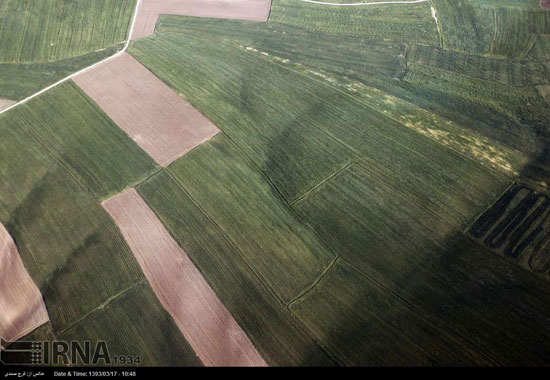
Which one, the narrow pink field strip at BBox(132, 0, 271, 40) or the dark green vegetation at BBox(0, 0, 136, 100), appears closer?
the dark green vegetation at BBox(0, 0, 136, 100)

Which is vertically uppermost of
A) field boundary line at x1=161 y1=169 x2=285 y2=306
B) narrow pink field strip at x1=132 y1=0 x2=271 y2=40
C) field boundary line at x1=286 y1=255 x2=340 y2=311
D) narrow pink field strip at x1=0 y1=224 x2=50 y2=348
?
narrow pink field strip at x1=132 y1=0 x2=271 y2=40

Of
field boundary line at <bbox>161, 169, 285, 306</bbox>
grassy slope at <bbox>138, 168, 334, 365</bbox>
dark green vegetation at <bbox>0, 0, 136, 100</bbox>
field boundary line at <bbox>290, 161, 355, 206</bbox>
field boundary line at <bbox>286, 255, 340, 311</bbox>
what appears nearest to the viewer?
grassy slope at <bbox>138, 168, 334, 365</bbox>

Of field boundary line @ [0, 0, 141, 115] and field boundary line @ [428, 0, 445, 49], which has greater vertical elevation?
field boundary line @ [428, 0, 445, 49]

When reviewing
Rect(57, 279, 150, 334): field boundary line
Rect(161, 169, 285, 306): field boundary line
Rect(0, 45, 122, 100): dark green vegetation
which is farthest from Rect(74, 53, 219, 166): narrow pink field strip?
Rect(57, 279, 150, 334): field boundary line

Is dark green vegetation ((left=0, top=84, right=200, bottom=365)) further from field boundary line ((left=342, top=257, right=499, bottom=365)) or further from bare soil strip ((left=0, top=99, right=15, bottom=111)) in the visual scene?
field boundary line ((left=342, top=257, right=499, bottom=365))

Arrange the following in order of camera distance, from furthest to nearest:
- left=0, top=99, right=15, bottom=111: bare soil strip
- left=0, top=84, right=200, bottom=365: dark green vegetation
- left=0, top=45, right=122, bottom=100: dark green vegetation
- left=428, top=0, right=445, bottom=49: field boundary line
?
left=428, top=0, right=445, bottom=49: field boundary line → left=0, top=45, right=122, bottom=100: dark green vegetation → left=0, top=99, right=15, bottom=111: bare soil strip → left=0, top=84, right=200, bottom=365: dark green vegetation

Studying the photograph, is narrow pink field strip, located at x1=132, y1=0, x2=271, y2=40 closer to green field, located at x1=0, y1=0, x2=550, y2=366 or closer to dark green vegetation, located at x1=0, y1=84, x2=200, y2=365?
green field, located at x1=0, y1=0, x2=550, y2=366

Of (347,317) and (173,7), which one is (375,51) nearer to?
(173,7)

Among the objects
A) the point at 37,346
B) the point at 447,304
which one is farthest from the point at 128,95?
the point at 447,304

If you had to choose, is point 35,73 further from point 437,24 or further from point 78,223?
point 437,24
